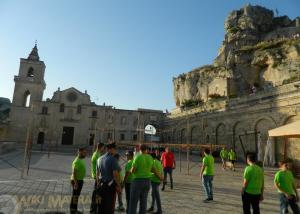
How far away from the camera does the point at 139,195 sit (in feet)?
20.1

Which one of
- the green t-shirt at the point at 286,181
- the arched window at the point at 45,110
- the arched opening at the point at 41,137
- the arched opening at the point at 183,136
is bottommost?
the green t-shirt at the point at 286,181

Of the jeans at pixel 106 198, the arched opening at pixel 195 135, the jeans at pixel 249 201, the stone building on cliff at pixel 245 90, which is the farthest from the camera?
the arched opening at pixel 195 135

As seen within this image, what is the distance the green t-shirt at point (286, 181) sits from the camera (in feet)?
21.9

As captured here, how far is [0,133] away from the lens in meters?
51.0

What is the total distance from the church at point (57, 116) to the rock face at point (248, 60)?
514 inches

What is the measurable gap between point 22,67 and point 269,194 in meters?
46.5

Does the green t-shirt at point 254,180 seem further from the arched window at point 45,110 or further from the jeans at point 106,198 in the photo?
the arched window at point 45,110

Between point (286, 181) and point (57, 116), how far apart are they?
46.6 m

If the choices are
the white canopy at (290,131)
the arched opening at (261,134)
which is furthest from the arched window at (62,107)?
the white canopy at (290,131)

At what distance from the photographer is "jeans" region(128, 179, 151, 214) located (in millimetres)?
6000

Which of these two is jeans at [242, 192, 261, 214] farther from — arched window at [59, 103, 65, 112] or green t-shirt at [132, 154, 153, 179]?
arched window at [59, 103, 65, 112]

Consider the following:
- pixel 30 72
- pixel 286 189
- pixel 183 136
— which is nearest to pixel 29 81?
pixel 30 72

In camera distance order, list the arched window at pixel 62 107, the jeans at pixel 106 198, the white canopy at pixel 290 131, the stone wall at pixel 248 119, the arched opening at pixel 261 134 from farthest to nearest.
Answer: the arched window at pixel 62 107 → the arched opening at pixel 261 134 → the stone wall at pixel 248 119 → the white canopy at pixel 290 131 → the jeans at pixel 106 198

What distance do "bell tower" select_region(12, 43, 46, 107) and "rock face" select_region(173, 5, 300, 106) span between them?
2732 centimetres
